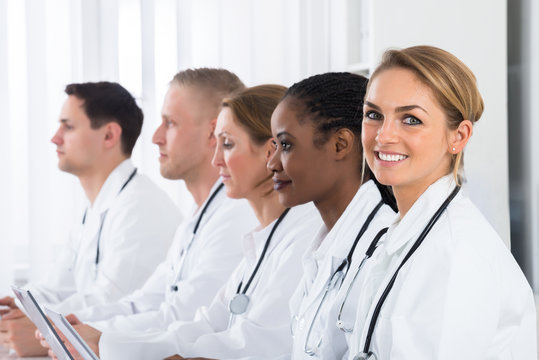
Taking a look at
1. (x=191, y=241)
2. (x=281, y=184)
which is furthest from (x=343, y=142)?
(x=191, y=241)

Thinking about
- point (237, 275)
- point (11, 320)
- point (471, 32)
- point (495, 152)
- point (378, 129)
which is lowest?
point (11, 320)

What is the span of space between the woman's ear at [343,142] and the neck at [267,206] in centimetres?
43

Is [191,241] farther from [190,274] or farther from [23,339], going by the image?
[23,339]

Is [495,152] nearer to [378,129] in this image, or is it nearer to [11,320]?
[378,129]

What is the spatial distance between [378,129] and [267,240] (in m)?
0.72

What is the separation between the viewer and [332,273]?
1.45 m

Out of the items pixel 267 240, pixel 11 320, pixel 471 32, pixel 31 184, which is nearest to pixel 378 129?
pixel 267 240

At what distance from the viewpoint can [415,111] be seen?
117cm

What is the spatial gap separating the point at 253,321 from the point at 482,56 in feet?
4.87

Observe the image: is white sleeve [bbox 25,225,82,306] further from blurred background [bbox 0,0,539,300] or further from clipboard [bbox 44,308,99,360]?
clipboard [bbox 44,308,99,360]

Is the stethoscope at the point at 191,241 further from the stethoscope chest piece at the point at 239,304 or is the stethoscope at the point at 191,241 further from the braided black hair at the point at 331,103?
the braided black hair at the point at 331,103

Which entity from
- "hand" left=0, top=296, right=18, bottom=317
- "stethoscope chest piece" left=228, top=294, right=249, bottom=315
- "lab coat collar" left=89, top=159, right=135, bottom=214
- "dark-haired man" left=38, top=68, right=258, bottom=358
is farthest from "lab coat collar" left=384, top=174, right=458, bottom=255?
"lab coat collar" left=89, top=159, right=135, bottom=214

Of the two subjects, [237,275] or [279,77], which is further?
[279,77]

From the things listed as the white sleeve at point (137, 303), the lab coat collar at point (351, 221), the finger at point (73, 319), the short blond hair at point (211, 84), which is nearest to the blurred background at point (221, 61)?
the short blond hair at point (211, 84)
